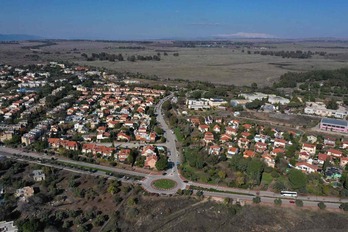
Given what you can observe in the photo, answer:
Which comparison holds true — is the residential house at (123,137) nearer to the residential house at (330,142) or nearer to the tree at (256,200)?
the tree at (256,200)

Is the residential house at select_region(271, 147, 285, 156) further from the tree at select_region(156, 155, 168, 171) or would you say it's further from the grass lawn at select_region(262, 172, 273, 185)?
the tree at select_region(156, 155, 168, 171)

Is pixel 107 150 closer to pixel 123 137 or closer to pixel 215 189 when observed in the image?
pixel 123 137

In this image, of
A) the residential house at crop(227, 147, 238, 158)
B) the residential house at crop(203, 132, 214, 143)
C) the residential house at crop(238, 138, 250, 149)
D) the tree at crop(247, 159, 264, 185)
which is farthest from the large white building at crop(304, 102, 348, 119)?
the tree at crop(247, 159, 264, 185)

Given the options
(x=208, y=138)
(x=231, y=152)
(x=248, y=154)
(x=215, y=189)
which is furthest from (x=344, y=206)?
(x=208, y=138)

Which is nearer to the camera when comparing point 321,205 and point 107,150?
point 321,205

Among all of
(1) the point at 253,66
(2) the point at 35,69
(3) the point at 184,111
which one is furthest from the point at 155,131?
(1) the point at 253,66

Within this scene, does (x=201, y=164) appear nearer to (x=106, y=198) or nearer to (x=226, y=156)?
(x=226, y=156)

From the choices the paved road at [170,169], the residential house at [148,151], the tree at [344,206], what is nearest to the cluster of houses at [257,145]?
the paved road at [170,169]
